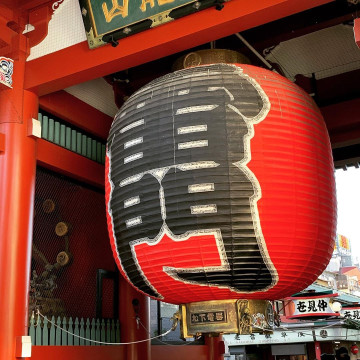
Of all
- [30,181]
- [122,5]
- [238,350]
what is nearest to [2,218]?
[30,181]

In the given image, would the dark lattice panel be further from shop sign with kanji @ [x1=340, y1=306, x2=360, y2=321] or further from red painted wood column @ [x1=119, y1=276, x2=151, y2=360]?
shop sign with kanji @ [x1=340, y1=306, x2=360, y2=321]

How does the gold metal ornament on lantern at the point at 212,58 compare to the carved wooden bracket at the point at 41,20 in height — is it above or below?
below

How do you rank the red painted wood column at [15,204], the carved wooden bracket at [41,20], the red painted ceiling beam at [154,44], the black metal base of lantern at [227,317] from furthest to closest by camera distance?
the carved wooden bracket at [41,20] < the red painted wood column at [15,204] < the red painted ceiling beam at [154,44] < the black metal base of lantern at [227,317]

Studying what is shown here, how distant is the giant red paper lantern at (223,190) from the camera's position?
320cm

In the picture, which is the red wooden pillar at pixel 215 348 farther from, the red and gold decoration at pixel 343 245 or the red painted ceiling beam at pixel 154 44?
the red and gold decoration at pixel 343 245

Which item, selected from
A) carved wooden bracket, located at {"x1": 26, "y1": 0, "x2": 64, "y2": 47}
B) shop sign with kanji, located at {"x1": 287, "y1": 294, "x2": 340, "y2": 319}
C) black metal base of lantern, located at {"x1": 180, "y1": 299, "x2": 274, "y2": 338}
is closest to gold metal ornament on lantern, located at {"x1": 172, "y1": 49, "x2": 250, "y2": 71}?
carved wooden bracket, located at {"x1": 26, "y1": 0, "x2": 64, "y2": 47}

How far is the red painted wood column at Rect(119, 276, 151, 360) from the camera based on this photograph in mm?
5738

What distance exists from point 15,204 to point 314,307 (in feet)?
28.0

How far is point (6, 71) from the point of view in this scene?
15.7 ft

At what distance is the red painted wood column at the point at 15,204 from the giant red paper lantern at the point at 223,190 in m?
1.18

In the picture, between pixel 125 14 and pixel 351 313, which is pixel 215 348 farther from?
pixel 351 313

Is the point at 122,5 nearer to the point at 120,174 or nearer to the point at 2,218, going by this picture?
the point at 120,174

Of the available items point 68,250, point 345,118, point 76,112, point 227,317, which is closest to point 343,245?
point 345,118

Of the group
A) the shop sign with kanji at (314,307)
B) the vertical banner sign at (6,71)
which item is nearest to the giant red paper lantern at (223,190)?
the vertical banner sign at (6,71)
